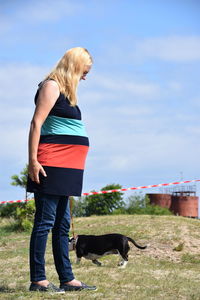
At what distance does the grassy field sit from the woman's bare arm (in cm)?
115

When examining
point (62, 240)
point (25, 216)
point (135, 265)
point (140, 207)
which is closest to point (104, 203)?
point (140, 207)

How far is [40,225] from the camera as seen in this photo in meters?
4.21

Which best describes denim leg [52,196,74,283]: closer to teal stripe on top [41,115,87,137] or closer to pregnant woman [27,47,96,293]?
pregnant woman [27,47,96,293]

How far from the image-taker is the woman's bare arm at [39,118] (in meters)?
4.06

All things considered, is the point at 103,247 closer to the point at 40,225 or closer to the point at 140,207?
the point at 40,225

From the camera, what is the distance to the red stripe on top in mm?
4168

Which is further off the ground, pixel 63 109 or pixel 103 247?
pixel 63 109

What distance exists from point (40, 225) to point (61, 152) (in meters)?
0.69

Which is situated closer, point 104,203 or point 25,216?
point 25,216

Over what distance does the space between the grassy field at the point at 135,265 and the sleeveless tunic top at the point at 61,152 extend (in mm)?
999

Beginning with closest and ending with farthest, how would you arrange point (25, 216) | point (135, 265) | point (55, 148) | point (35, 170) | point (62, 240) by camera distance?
point (35, 170)
point (55, 148)
point (62, 240)
point (135, 265)
point (25, 216)

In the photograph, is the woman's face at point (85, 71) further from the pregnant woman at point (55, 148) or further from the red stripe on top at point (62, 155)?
the red stripe on top at point (62, 155)

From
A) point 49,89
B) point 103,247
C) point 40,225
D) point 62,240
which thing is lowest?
point 103,247

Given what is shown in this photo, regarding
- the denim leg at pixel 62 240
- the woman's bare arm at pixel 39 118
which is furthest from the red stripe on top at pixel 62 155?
the denim leg at pixel 62 240
